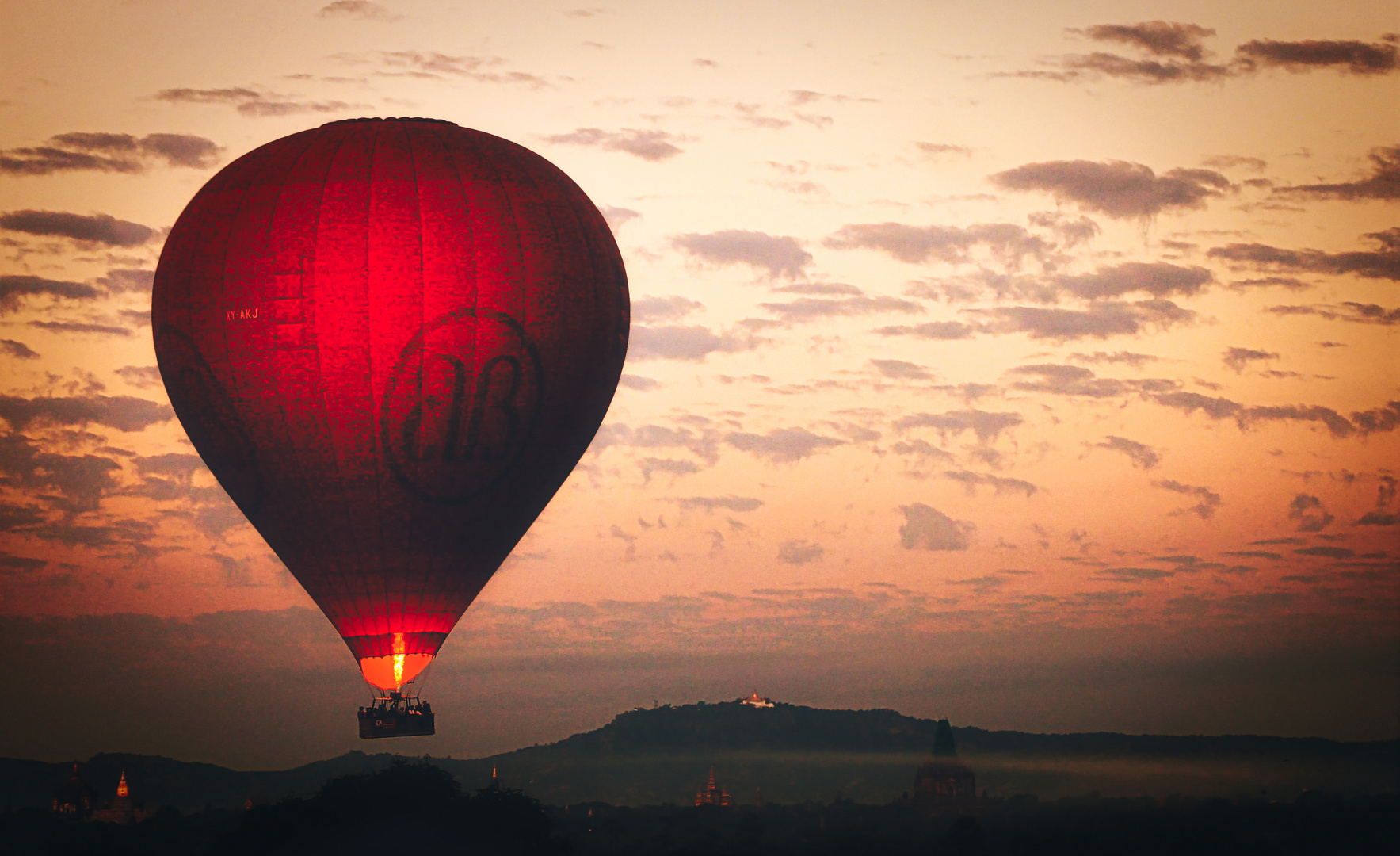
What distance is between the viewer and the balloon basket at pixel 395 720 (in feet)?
119

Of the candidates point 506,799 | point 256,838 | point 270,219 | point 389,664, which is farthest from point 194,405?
point 506,799

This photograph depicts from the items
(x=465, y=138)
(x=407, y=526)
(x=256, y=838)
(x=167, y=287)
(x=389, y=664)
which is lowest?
(x=256, y=838)

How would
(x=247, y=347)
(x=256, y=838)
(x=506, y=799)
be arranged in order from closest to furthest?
(x=247, y=347), (x=256, y=838), (x=506, y=799)

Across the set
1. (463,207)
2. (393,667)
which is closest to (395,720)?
(393,667)

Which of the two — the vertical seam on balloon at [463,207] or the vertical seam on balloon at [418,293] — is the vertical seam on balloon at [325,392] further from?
the vertical seam on balloon at [463,207]

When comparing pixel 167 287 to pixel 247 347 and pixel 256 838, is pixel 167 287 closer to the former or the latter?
pixel 247 347

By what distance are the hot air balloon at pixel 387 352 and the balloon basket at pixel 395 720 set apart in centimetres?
4

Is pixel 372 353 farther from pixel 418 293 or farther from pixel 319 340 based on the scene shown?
pixel 418 293

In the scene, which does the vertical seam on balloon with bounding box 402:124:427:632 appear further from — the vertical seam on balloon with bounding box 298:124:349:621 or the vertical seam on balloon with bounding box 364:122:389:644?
the vertical seam on balloon with bounding box 298:124:349:621

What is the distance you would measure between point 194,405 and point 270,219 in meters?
4.60

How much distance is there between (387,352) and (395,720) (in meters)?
8.29

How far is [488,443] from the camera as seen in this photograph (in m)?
36.2

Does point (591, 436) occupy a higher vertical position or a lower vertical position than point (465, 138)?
lower

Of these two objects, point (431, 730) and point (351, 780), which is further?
point (351, 780)
